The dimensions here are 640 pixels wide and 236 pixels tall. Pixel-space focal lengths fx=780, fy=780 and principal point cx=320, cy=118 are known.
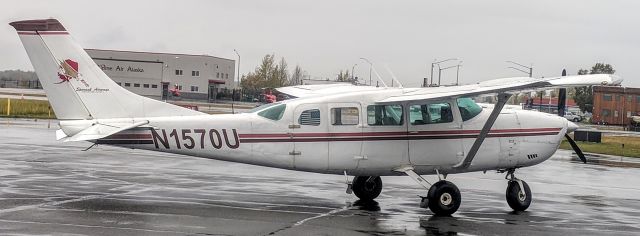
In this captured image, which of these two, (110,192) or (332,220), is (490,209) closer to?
(332,220)

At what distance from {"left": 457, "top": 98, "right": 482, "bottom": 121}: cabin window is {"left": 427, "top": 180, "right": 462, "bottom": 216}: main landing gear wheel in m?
1.65

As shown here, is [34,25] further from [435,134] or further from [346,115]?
[435,134]

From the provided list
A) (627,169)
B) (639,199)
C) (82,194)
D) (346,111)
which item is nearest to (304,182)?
(346,111)

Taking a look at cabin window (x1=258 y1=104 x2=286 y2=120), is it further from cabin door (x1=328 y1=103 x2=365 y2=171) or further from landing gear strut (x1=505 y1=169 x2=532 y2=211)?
landing gear strut (x1=505 y1=169 x2=532 y2=211)

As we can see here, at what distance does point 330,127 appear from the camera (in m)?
14.9

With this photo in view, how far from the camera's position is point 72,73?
14.2 metres

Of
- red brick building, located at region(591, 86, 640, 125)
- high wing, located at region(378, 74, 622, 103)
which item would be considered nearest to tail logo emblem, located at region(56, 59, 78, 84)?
high wing, located at region(378, 74, 622, 103)

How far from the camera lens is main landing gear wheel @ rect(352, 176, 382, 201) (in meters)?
16.4

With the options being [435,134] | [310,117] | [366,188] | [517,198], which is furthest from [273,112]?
[517,198]

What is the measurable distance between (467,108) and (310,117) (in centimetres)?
317

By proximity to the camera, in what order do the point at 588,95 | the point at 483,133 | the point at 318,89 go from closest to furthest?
the point at 483,133
the point at 318,89
the point at 588,95

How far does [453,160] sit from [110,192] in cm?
689

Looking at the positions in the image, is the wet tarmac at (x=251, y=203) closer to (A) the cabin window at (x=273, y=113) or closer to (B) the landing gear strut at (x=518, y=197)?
(B) the landing gear strut at (x=518, y=197)

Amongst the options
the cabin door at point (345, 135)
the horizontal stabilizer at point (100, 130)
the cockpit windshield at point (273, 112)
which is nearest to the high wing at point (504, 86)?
the cabin door at point (345, 135)
